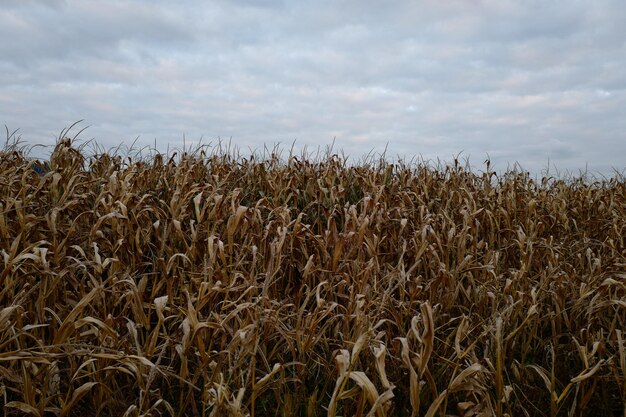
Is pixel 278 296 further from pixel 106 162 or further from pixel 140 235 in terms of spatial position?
pixel 106 162

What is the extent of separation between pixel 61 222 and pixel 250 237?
54.9 inches

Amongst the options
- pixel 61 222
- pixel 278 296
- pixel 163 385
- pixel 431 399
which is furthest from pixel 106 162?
pixel 431 399

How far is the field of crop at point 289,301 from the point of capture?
107 inches

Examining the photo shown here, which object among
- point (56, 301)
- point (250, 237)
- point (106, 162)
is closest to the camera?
point (56, 301)

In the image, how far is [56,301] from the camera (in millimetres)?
3570

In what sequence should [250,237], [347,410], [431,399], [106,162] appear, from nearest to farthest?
[347,410], [431,399], [250,237], [106,162]

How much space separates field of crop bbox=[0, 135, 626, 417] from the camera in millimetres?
2729

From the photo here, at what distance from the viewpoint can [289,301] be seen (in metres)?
4.01

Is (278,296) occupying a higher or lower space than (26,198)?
lower

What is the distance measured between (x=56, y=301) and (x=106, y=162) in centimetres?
263

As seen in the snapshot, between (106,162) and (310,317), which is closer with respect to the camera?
(310,317)

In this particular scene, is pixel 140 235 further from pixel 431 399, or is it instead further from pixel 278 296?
pixel 431 399

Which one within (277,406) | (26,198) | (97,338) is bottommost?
(277,406)

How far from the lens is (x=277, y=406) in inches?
117
